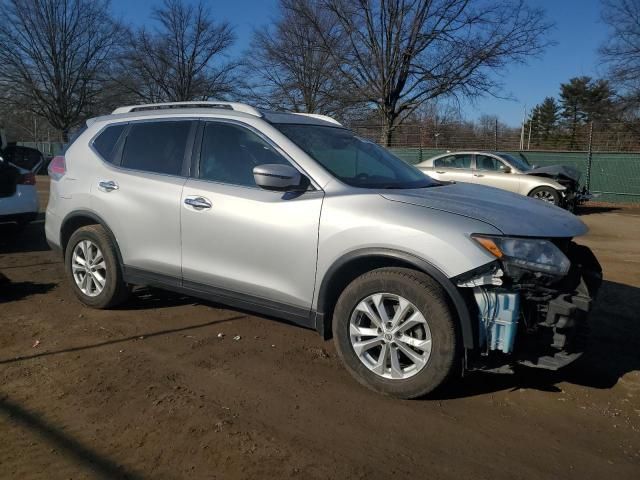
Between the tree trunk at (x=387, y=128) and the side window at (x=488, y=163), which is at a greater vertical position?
the tree trunk at (x=387, y=128)

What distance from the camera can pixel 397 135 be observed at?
2214 cm

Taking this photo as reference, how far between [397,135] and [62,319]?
1885 centimetres

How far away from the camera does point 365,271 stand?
3.60 metres

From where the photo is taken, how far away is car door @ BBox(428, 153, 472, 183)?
13953mm

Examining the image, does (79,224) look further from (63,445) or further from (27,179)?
(27,179)

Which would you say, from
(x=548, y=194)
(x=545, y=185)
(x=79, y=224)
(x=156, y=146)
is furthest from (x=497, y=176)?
(x=79, y=224)

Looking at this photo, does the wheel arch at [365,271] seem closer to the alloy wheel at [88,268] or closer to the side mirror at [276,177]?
the side mirror at [276,177]

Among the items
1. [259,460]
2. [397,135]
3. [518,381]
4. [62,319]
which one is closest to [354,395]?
[259,460]

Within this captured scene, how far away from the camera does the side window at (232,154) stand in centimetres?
406

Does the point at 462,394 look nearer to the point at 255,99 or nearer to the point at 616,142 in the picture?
the point at 616,142

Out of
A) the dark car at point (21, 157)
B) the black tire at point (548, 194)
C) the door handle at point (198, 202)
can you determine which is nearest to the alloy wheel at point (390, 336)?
the door handle at point (198, 202)

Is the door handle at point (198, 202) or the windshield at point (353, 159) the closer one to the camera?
the windshield at point (353, 159)

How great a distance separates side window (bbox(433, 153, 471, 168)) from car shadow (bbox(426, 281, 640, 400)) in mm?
9796

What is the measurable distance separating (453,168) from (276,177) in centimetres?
1154
